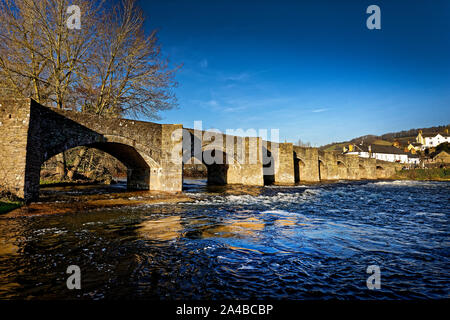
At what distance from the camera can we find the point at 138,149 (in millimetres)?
14281

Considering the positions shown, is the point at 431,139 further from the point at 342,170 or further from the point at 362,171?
the point at 342,170

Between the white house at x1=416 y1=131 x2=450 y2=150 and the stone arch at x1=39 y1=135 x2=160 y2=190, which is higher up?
the white house at x1=416 y1=131 x2=450 y2=150

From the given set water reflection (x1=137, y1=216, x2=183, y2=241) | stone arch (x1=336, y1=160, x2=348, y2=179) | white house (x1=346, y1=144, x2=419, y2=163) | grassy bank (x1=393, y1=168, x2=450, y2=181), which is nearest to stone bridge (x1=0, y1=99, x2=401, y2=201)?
water reflection (x1=137, y1=216, x2=183, y2=241)

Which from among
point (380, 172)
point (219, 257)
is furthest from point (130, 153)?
point (380, 172)

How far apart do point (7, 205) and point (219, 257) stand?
872 cm

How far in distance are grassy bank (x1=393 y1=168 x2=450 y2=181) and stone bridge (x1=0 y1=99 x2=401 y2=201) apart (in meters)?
27.6

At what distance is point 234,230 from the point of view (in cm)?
645

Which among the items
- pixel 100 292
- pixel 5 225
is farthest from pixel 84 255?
pixel 5 225

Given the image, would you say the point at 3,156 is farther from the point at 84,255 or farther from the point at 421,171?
the point at 421,171

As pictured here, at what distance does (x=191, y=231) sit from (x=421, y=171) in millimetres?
55288

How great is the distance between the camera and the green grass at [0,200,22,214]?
798 cm

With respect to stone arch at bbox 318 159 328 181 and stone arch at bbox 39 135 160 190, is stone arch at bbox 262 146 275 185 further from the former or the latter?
stone arch at bbox 39 135 160 190

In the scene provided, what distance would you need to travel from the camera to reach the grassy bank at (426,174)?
140 ft

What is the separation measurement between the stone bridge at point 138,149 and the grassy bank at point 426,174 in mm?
27592
